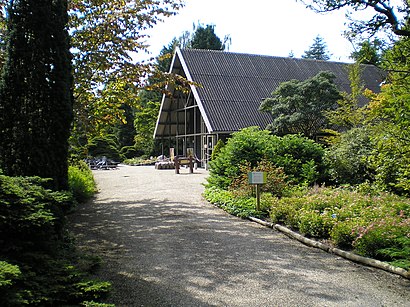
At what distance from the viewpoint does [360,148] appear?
11281 millimetres

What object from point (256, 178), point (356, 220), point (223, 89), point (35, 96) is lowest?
point (356, 220)

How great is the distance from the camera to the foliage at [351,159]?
11.0 m

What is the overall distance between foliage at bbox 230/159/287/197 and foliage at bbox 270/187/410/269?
0.85 metres

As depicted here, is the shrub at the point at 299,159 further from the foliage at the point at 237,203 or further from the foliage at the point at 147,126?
the foliage at the point at 147,126

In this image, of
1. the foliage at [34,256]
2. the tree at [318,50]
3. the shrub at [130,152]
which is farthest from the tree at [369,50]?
the tree at [318,50]

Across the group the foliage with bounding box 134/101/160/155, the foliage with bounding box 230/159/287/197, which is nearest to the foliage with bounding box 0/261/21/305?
the foliage with bounding box 230/159/287/197

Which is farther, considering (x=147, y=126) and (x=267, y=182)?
(x=147, y=126)

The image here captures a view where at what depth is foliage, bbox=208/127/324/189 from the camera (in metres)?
11.8

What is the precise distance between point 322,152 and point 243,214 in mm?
4943

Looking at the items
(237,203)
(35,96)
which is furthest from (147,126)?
(35,96)

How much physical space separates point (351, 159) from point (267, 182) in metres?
2.92

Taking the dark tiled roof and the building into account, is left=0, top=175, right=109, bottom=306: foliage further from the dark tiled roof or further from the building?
the dark tiled roof

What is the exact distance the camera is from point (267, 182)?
10.3 metres

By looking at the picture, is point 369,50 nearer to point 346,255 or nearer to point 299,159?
point 346,255
